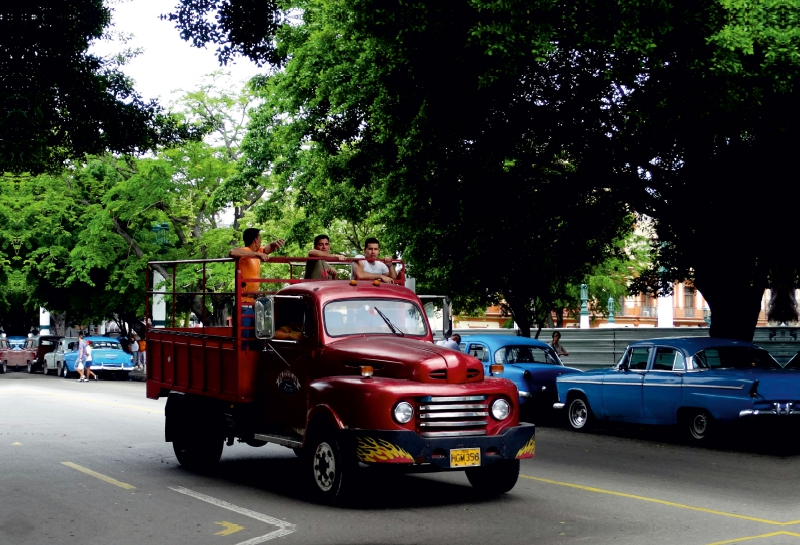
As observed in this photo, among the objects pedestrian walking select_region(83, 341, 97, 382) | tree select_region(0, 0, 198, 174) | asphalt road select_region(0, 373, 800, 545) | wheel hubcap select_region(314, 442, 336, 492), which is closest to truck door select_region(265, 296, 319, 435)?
wheel hubcap select_region(314, 442, 336, 492)

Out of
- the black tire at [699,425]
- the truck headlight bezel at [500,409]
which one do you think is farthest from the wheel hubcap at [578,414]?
the truck headlight bezel at [500,409]

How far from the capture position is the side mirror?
1113cm

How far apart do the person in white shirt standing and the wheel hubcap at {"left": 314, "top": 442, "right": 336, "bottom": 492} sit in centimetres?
240

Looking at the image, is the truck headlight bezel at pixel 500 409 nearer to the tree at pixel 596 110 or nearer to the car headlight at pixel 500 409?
the car headlight at pixel 500 409

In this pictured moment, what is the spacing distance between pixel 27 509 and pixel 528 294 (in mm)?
19433

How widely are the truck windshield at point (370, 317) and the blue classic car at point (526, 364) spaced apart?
8.96 m

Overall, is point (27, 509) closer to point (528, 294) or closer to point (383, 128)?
point (383, 128)

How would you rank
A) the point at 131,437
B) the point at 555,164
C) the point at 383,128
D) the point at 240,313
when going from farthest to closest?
1. the point at 555,164
2. the point at 383,128
3. the point at 131,437
4. the point at 240,313

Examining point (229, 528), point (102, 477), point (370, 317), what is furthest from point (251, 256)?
point (229, 528)

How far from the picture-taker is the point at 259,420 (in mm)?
12117

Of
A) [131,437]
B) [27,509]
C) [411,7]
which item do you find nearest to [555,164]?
[411,7]

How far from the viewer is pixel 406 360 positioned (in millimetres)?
10312

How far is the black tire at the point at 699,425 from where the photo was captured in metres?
16.6

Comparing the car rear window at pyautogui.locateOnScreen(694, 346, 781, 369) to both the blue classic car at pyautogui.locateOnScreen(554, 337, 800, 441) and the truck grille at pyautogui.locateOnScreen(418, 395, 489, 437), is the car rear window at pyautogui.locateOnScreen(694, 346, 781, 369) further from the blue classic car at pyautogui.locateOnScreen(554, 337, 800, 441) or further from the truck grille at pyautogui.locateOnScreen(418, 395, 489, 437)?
the truck grille at pyautogui.locateOnScreen(418, 395, 489, 437)
